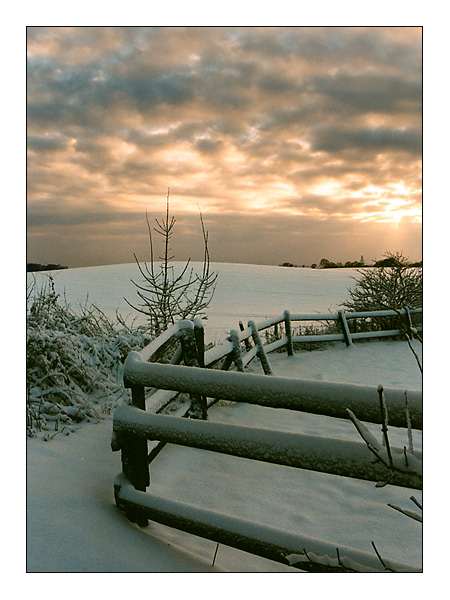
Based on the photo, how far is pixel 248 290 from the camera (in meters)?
28.0

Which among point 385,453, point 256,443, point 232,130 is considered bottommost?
point 256,443

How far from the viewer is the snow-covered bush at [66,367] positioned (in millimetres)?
5156

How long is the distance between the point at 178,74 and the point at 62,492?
11.4ft

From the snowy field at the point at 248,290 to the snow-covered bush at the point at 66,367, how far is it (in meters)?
5.31

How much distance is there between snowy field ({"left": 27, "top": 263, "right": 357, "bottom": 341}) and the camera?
61.0 ft

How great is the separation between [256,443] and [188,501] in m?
1.53

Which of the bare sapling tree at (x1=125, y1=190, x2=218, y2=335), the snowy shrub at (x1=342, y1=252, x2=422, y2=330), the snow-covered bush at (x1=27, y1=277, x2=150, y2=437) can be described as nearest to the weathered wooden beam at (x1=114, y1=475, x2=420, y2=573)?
the snow-covered bush at (x1=27, y1=277, x2=150, y2=437)

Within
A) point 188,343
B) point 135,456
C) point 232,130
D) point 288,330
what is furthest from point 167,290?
point 135,456

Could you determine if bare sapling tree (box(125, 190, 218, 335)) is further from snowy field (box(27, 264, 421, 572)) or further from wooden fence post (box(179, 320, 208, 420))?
wooden fence post (box(179, 320, 208, 420))

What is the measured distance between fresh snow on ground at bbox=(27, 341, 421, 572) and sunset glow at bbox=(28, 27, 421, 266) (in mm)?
1784

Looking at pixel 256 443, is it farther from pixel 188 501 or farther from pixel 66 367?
pixel 66 367
